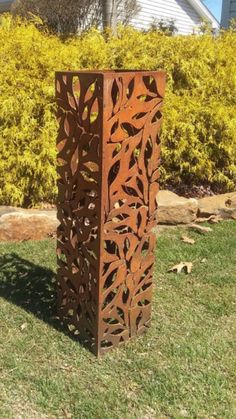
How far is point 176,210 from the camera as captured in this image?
200 inches

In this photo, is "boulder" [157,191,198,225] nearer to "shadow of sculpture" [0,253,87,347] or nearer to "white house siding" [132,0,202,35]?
"shadow of sculpture" [0,253,87,347]

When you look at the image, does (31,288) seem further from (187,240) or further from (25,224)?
(187,240)

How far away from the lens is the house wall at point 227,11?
14.2 m

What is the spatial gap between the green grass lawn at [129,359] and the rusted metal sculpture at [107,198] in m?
0.18

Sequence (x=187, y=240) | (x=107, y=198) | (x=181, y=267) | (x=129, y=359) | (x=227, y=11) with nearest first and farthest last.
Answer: (x=107, y=198), (x=129, y=359), (x=181, y=267), (x=187, y=240), (x=227, y=11)

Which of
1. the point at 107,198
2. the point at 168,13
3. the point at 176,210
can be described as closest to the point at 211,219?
the point at 176,210

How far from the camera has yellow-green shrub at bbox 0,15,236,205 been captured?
4793 mm

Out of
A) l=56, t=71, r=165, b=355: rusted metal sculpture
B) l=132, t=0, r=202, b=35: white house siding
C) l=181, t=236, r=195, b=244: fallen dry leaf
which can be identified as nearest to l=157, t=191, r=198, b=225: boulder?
l=181, t=236, r=195, b=244: fallen dry leaf

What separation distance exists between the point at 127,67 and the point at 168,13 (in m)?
12.8

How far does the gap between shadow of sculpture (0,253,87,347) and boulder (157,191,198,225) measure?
155 centimetres

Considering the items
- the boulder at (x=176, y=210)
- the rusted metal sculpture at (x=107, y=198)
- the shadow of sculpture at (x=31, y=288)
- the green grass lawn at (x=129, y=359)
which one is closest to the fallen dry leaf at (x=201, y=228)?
the boulder at (x=176, y=210)

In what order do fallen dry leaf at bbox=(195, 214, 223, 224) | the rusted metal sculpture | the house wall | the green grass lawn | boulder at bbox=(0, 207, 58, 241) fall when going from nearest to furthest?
the green grass lawn
the rusted metal sculpture
boulder at bbox=(0, 207, 58, 241)
fallen dry leaf at bbox=(195, 214, 223, 224)
the house wall

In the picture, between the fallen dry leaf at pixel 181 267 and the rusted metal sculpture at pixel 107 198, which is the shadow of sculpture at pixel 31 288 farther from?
the fallen dry leaf at pixel 181 267

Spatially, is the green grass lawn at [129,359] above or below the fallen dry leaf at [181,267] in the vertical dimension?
below
